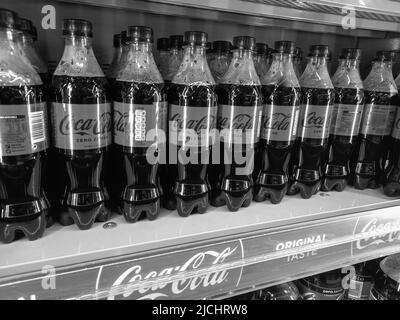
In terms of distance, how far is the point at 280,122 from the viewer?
41.6 inches

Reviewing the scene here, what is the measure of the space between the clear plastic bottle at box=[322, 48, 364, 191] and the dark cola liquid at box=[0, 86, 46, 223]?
39.4 inches

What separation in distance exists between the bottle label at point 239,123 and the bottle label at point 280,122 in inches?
2.1

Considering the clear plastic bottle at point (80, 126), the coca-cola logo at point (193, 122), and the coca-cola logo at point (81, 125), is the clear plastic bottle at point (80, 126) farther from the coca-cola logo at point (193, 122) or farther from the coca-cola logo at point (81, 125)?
the coca-cola logo at point (193, 122)

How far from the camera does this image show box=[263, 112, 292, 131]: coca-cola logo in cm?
105

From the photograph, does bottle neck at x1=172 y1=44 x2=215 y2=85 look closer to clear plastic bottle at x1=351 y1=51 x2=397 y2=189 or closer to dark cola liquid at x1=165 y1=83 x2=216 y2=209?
dark cola liquid at x1=165 y1=83 x2=216 y2=209

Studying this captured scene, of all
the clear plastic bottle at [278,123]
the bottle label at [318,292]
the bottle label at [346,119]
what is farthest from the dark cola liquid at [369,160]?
the bottle label at [318,292]

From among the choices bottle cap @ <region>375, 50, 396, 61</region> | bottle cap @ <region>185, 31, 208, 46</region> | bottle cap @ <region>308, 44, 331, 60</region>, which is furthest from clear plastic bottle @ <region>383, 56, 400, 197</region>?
bottle cap @ <region>185, 31, 208, 46</region>

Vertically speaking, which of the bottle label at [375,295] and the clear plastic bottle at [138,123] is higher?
the clear plastic bottle at [138,123]

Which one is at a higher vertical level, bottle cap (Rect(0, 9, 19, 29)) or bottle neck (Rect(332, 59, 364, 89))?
bottle cap (Rect(0, 9, 19, 29))

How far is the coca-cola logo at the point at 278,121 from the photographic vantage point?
3.45 ft

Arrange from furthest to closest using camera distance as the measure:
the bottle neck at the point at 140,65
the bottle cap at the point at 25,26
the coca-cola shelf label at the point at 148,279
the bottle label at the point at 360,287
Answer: the bottle label at the point at 360,287, the bottle neck at the point at 140,65, the bottle cap at the point at 25,26, the coca-cola shelf label at the point at 148,279

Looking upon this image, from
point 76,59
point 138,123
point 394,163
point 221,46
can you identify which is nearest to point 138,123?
point 138,123
